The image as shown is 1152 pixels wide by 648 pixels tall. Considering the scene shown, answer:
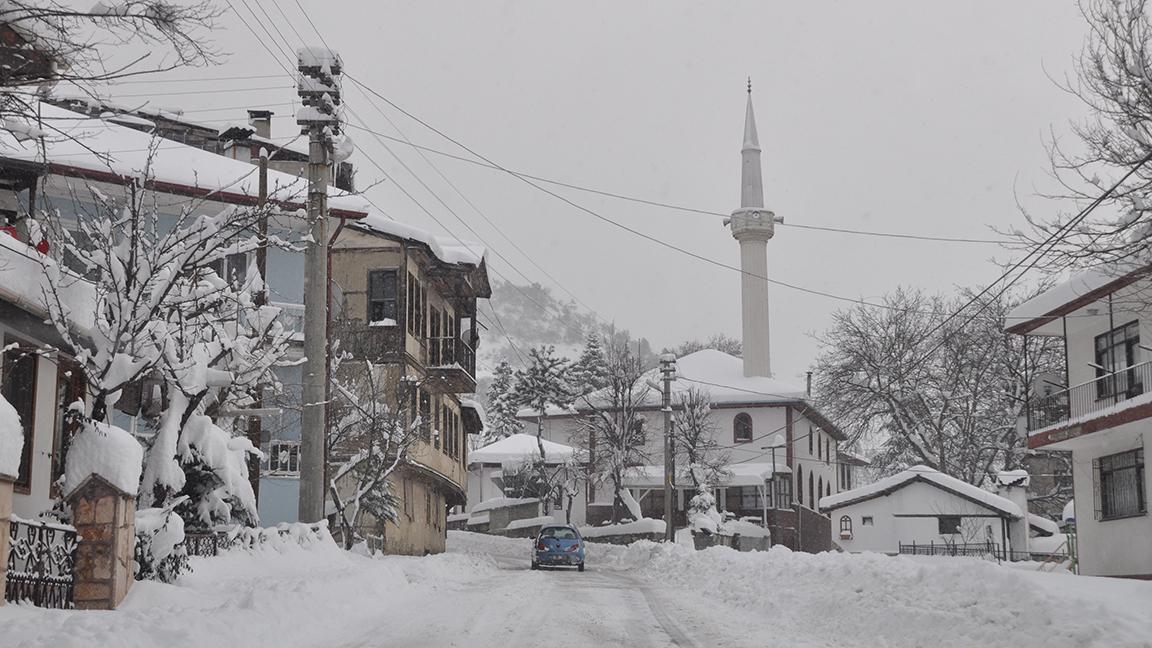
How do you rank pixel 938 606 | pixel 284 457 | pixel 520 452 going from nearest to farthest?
pixel 938 606 < pixel 284 457 < pixel 520 452

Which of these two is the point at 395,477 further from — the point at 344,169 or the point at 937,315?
the point at 937,315

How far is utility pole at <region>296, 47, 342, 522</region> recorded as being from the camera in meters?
17.6

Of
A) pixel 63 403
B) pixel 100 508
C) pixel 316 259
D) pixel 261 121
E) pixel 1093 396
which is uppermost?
pixel 261 121

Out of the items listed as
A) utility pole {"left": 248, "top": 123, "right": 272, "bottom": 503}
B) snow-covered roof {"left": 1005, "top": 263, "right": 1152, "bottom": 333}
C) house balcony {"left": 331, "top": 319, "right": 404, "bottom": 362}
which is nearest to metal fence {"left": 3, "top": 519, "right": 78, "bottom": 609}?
utility pole {"left": 248, "top": 123, "right": 272, "bottom": 503}

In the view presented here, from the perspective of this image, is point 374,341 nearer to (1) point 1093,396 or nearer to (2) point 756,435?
(1) point 1093,396

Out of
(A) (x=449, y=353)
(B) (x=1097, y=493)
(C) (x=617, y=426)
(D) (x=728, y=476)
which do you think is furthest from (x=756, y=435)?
(B) (x=1097, y=493)

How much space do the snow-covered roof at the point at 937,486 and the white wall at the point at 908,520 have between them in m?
0.31

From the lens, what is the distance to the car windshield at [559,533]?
3703cm

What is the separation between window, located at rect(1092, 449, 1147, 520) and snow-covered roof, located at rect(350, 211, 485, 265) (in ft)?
66.9

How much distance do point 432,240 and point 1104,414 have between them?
20.5m

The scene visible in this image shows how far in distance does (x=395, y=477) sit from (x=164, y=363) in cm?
2131

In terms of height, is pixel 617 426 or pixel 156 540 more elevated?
pixel 617 426

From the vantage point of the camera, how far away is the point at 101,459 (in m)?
13.1

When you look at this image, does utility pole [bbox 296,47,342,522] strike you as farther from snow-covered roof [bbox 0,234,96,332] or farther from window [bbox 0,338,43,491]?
window [bbox 0,338,43,491]
